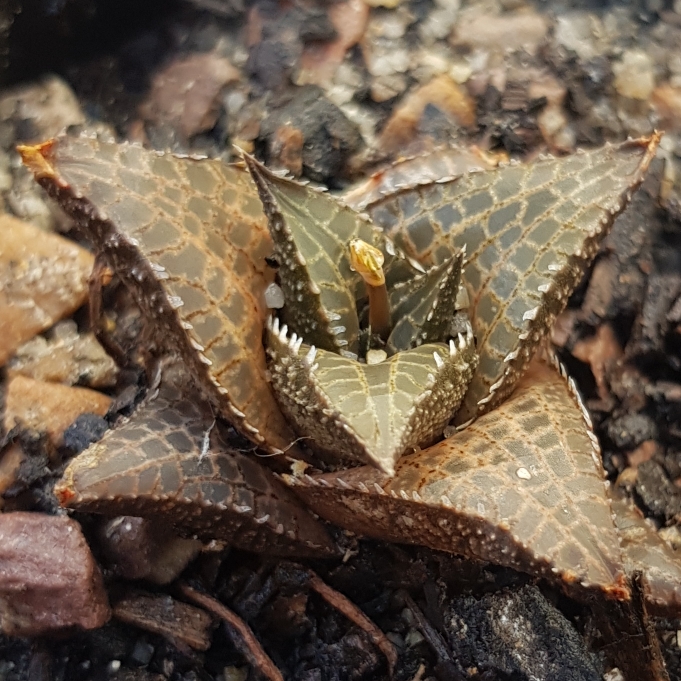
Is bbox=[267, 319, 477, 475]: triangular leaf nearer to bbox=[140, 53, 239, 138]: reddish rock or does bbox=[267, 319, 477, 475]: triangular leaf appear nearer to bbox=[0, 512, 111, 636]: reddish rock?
bbox=[0, 512, 111, 636]: reddish rock

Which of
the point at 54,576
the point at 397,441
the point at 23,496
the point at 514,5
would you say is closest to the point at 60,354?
the point at 23,496

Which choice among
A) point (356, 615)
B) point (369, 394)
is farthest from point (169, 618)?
point (369, 394)

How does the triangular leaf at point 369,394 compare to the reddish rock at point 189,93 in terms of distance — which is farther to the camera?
the reddish rock at point 189,93

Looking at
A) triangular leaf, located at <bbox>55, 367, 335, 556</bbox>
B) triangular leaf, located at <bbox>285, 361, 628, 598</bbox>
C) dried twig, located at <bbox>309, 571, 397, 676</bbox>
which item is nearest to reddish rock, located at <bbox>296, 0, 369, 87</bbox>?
triangular leaf, located at <bbox>55, 367, 335, 556</bbox>

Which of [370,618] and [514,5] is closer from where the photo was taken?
[370,618]

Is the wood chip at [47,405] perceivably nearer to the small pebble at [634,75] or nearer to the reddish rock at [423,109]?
the reddish rock at [423,109]

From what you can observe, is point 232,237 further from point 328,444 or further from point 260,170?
point 328,444

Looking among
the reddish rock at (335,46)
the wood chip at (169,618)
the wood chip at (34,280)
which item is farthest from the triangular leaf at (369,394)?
the reddish rock at (335,46)
